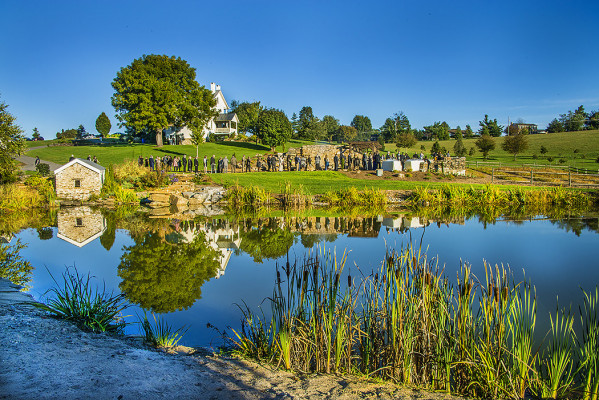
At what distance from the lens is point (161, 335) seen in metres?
5.52

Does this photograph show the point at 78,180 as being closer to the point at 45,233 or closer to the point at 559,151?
the point at 45,233

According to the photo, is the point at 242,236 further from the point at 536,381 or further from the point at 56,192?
the point at 56,192

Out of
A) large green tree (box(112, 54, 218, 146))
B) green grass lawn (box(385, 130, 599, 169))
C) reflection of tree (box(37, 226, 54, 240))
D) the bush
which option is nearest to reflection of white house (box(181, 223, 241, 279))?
reflection of tree (box(37, 226, 54, 240))

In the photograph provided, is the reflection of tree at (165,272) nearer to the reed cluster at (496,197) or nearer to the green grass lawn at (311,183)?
the green grass lawn at (311,183)

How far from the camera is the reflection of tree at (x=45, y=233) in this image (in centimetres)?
1391

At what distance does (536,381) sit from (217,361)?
349cm

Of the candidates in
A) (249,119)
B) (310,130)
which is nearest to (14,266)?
(249,119)

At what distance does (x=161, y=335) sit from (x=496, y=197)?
23.2 metres

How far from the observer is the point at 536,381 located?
4.04 metres

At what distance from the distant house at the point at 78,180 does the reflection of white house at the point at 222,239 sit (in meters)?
12.1

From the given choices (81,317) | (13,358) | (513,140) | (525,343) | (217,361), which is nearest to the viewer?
(525,343)

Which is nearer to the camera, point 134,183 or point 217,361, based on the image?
point 217,361

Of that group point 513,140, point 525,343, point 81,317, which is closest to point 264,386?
point 525,343

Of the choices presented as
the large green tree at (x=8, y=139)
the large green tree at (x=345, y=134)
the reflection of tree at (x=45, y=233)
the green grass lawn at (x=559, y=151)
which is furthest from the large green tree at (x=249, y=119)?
the reflection of tree at (x=45, y=233)
